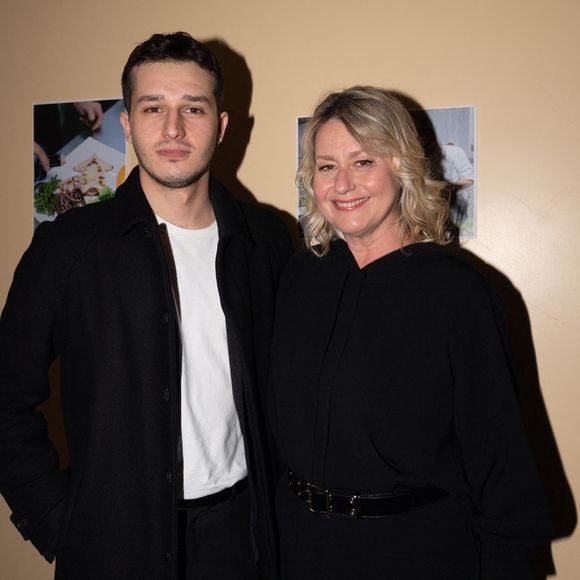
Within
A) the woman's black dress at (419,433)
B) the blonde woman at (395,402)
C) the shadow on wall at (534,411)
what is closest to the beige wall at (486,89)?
the shadow on wall at (534,411)

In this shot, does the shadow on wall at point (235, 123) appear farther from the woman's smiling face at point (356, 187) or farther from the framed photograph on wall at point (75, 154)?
the woman's smiling face at point (356, 187)

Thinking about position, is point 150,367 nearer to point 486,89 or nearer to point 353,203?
point 353,203

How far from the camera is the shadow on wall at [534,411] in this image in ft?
6.66

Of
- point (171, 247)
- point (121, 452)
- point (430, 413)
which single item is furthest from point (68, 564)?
point (430, 413)

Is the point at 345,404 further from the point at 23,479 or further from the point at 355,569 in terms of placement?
the point at 23,479

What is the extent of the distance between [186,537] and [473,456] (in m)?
0.80

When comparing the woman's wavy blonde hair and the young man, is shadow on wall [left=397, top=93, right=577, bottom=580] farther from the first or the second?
the young man

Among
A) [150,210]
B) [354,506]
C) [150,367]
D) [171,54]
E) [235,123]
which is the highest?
[171,54]

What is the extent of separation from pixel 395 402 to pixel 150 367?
631 mm

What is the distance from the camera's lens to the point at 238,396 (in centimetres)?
173

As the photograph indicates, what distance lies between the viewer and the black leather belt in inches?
58.4

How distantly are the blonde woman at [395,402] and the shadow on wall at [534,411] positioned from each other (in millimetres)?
472

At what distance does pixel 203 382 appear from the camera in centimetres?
171

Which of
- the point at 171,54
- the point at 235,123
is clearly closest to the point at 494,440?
the point at 171,54
